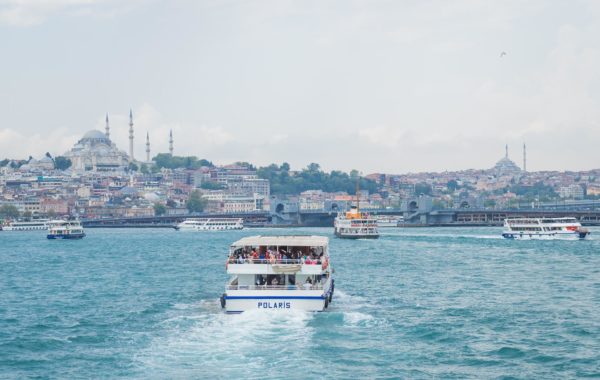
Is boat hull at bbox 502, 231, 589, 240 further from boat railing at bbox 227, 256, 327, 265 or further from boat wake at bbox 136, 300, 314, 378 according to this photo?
boat wake at bbox 136, 300, 314, 378

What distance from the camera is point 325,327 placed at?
103 ft

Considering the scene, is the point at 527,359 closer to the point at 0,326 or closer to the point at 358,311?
the point at 358,311

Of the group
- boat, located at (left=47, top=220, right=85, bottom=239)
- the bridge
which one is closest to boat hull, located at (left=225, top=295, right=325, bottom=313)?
boat, located at (left=47, top=220, right=85, bottom=239)

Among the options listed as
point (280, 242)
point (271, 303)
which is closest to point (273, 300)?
point (271, 303)

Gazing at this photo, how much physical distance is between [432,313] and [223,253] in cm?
4131

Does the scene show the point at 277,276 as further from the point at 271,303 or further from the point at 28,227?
the point at 28,227

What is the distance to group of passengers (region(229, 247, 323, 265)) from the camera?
3450 cm

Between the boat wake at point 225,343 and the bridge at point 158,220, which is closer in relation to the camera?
the boat wake at point 225,343

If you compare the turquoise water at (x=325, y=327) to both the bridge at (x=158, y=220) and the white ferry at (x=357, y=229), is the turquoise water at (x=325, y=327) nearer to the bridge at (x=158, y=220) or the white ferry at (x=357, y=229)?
the white ferry at (x=357, y=229)

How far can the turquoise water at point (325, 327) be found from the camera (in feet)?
Answer: 87.7

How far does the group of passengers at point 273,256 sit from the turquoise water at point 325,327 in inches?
72.1

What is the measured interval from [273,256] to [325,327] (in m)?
4.34

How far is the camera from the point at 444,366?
2678 cm

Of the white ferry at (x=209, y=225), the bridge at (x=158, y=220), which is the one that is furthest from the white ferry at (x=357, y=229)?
the bridge at (x=158, y=220)
